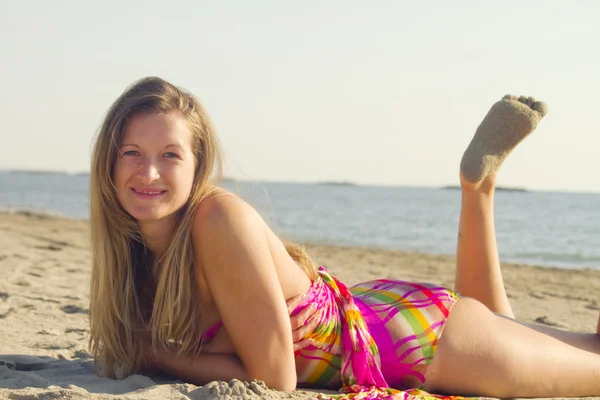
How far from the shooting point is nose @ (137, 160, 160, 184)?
257 cm

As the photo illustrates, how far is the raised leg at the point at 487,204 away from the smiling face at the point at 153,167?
1.64 metres

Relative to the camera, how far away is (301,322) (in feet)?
9.07

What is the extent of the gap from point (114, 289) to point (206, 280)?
45 centimetres

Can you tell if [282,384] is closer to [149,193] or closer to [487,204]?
[149,193]

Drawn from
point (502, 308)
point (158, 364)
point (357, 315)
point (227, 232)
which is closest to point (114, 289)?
Result: point (158, 364)

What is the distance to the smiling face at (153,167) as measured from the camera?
262 centimetres

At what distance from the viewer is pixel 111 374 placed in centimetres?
291

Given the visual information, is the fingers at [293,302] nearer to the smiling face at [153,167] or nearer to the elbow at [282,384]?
the elbow at [282,384]

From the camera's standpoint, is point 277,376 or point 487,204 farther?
point 487,204

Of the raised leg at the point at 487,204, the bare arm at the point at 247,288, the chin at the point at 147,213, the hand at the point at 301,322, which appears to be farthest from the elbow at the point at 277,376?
the raised leg at the point at 487,204

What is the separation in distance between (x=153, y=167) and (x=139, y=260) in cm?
53

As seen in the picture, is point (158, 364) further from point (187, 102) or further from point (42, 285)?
point (42, 285)

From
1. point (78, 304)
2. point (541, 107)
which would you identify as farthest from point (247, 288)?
point (78, 304)

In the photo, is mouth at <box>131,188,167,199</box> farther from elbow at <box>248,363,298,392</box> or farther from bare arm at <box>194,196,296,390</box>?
elbow at <box>248,363,298,392</box>
